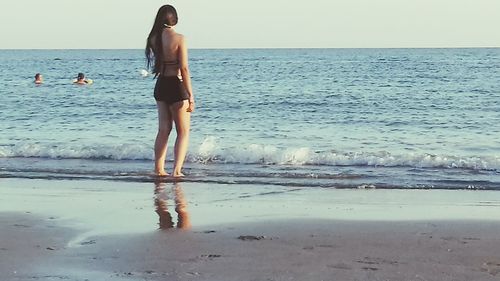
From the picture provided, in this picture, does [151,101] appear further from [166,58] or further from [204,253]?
[204,253]

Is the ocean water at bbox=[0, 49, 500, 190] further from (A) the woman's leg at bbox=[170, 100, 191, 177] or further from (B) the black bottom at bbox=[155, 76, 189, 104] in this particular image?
(B) the black bottom at bbox=[155, 76, 189, 104]

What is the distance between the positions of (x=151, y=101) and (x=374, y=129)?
36.0ft

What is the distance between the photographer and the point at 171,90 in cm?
852

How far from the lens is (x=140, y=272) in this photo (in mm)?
4316

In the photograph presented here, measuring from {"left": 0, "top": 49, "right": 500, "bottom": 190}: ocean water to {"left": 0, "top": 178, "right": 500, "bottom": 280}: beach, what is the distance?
3.73 ft

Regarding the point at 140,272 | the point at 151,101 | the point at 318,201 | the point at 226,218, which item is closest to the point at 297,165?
the point at 318,201

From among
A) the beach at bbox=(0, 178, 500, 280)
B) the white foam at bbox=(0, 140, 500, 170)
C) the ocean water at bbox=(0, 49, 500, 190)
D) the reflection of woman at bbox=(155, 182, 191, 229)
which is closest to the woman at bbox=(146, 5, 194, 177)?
the ocean water at bbox=(0, 49, 500, 190)
